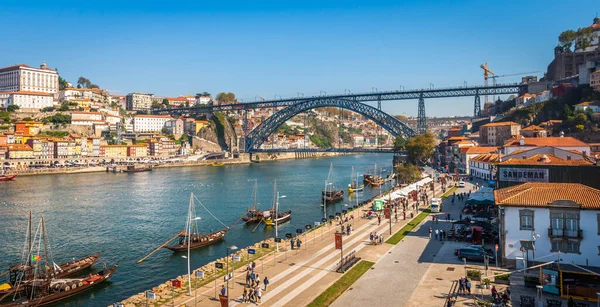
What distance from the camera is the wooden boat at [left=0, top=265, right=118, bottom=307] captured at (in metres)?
12.6

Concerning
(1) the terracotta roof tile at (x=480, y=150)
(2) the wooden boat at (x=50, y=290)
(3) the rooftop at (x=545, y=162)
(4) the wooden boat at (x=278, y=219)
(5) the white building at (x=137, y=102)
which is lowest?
(2) the wooden boat at (x=50, y=290)

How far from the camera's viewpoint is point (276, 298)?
35.1ft

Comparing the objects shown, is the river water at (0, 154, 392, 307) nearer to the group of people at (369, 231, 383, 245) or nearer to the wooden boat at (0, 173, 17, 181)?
the wooden boat at (0, 173, 17, 181)

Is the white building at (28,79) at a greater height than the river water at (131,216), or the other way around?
the white building at (28,79)

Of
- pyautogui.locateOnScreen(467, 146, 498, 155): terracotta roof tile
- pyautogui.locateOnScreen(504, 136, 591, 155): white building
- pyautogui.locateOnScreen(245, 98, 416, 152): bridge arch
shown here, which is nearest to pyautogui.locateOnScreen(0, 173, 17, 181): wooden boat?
pyautogui.locateOnScreen(245, 98, 416, 152): bridge arch

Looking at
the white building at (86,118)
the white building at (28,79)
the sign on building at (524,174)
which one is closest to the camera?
the sign on building at (524,174)

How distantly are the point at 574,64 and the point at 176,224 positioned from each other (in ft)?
164

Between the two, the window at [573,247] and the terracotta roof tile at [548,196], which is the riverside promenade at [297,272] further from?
the window at [573,247]

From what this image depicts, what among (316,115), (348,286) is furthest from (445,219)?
(316,115)

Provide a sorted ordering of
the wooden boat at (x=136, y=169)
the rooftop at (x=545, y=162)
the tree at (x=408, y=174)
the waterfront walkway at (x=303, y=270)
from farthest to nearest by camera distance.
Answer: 1. the wooden boat at (x=136, y=169)
2. the tree at (x=408, y=174)
3. the rooftop at (x=545, y=162)
4. the waterfront walkway at (x=303, y=270)

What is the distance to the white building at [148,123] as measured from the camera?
8481 centimetres

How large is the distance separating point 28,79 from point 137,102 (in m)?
26.7

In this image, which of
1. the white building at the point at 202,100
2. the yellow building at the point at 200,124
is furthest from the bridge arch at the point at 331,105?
the white building at the point at 202,100

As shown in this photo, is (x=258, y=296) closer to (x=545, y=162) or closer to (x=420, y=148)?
(x=545, y=162)
